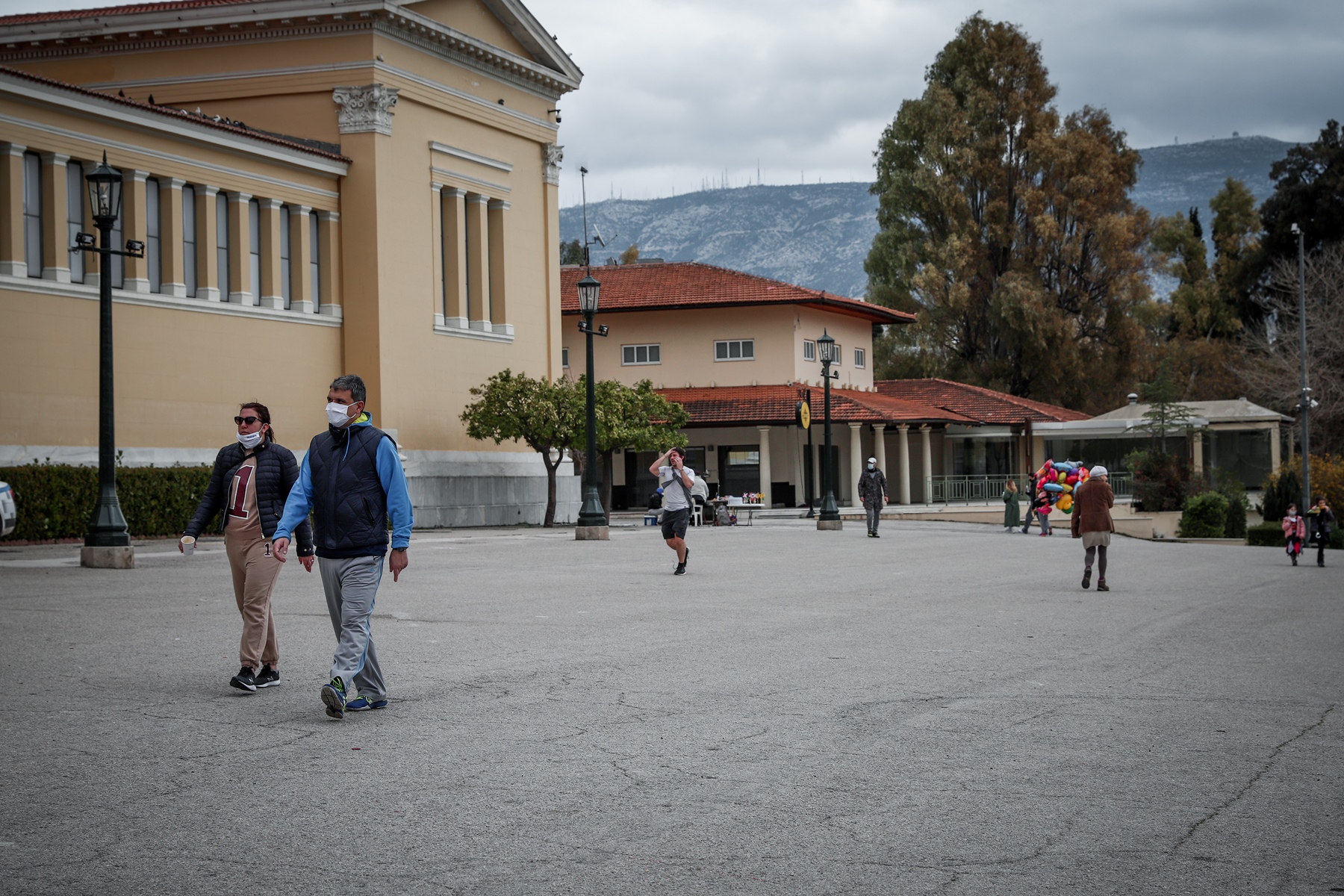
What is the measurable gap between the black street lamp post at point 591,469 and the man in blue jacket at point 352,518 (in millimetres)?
20246

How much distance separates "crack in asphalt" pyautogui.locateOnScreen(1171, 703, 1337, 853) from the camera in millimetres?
5566

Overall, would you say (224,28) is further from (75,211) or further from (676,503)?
(676,503)

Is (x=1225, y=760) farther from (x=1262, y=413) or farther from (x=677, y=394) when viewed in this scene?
(x=1262, y=413)

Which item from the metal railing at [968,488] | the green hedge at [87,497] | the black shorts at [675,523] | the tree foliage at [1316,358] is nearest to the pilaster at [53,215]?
the green hedge at [87,497]

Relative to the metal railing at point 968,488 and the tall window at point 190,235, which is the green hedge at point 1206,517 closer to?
the metal railing at point 968,488

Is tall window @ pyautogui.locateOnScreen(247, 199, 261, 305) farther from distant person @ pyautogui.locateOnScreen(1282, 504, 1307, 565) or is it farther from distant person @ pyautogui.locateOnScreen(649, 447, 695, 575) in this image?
distant person @ pyautogui.locateOnScreen(1282, 504, 1307, 565)

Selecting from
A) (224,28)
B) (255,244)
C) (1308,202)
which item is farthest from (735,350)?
(1308,202)

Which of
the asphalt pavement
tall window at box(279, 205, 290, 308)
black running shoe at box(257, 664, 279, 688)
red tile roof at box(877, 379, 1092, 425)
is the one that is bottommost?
the asphalt pavement

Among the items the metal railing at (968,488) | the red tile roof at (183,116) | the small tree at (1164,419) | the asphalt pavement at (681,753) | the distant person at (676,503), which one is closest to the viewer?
the asphalt pavement at (681,753)

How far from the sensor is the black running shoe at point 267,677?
9.09 m

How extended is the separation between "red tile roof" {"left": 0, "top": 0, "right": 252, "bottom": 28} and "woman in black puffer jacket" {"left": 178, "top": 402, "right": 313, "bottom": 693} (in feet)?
98.0

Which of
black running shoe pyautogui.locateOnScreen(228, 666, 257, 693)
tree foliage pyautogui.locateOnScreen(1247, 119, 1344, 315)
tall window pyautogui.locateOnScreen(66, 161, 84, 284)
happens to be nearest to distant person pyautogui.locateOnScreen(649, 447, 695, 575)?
black running shoe pyautogui.locateOnScreen(228, 666, 257, 693)

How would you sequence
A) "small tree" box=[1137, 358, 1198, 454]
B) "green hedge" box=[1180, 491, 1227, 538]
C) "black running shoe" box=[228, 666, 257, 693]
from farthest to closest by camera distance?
"small tree" box=[1137, 358, 1198, 454] → "green hedge" box=[1180, 491, 1227, 538] → "black running shoe" box=[228, 666, 257, 693]

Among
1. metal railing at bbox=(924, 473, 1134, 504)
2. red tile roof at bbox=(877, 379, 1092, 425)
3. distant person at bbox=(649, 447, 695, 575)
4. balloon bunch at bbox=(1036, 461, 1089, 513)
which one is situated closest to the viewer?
distant person at bbox=(649, 447, 695, 575)
